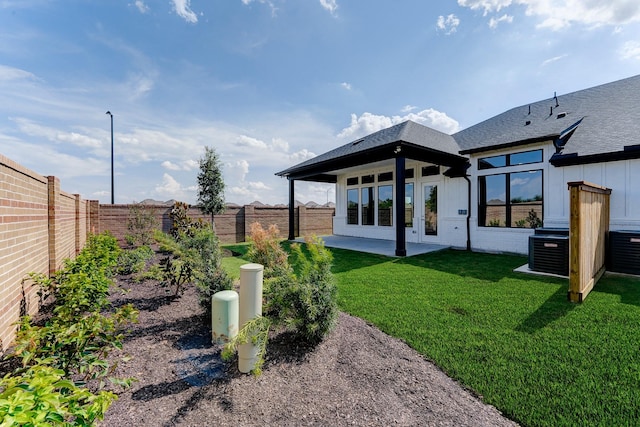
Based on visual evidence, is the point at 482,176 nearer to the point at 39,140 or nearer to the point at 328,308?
the point at 328,308

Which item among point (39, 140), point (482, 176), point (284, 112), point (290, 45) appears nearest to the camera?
point (39, 140)

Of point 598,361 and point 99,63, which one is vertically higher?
point 99,63

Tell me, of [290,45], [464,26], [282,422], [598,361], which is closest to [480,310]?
[598,361]

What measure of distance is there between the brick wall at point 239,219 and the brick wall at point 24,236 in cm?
756

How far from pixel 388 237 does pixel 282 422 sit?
11323 millimetres

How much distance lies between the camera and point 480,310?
14.2 ft

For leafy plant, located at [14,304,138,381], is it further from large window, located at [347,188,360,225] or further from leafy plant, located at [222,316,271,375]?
large window, located at [347,188,360,225]

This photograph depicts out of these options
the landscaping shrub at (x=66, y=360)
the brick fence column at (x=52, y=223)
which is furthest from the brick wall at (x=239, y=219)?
the landscaping shrub at (x=66, y=360)

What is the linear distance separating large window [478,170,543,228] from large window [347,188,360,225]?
19.8 feet

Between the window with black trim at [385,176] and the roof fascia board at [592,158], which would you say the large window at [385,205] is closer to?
the window with black trim at [385,176]

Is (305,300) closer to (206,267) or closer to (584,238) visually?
(206,267)

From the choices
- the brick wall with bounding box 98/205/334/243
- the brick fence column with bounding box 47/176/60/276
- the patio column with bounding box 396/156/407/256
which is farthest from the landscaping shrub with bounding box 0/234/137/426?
the brick wall with bounding box 98/205/334/243

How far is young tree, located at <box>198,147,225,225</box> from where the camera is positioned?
525 inches

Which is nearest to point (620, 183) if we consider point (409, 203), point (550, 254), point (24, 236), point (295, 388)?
point (550, 254)
